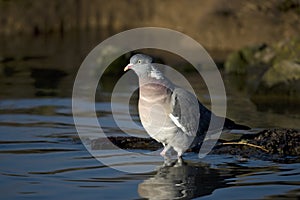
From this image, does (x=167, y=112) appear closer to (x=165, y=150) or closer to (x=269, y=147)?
(x=165, y=150)

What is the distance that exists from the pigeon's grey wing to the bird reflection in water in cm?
46

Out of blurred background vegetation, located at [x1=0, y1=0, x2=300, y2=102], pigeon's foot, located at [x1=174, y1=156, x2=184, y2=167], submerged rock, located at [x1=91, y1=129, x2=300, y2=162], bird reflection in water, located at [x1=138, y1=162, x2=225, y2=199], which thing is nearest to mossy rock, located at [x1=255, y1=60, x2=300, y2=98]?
blurred background vegetation, located at [x1=0, y1=0, x2=300, y2=102]

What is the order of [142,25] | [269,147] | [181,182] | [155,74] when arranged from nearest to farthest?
[181,182] < [155,74] < [269,147] < [142,25]

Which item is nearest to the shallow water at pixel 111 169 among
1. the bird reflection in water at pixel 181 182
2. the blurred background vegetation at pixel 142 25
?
the bird reflection in water at pixel 181 182

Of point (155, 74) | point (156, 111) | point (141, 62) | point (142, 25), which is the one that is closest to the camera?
point (156, 111)

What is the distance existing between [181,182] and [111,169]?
995 millimetres

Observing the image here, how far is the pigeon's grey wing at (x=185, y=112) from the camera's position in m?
9.15

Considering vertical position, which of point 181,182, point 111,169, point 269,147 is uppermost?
point 269,147

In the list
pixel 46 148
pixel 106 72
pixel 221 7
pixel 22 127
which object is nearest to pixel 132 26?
pixel 221 7

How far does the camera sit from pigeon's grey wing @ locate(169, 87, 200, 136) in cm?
→ 915

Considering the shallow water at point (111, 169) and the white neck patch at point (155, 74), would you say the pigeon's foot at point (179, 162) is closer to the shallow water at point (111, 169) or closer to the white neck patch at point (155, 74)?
the shallow water at point (111, 169)

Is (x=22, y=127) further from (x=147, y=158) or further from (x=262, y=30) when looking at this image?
(x=262, y=30)

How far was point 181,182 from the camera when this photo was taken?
8.45 m

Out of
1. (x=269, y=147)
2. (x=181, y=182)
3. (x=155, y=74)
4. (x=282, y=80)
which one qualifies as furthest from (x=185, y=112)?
(x=282, y=80)
